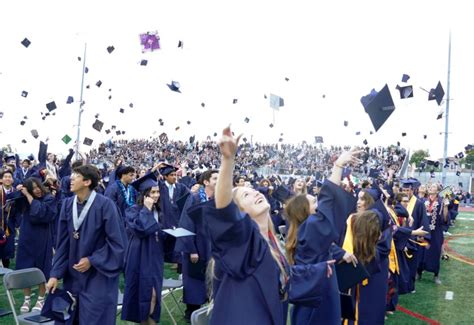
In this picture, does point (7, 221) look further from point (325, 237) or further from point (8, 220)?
point (325, 237)

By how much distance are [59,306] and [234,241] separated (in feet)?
8.45

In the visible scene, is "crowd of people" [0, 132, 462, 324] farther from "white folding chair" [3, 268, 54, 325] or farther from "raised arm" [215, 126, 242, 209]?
"white folding chair" [3, 268, 54, 325]

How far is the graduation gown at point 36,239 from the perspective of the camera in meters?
7.05

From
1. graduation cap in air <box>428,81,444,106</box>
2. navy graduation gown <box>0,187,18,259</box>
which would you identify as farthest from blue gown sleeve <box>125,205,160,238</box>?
graduation cap in air <box>428,81,444,106</box>

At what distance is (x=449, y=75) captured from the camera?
2408cm

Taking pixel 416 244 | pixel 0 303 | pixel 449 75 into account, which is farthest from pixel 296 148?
pixel 0 303

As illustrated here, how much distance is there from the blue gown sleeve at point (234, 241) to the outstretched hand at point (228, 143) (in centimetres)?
26

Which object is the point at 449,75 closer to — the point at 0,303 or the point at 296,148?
the point at 296,148

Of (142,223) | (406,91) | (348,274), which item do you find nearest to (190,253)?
(142,223)

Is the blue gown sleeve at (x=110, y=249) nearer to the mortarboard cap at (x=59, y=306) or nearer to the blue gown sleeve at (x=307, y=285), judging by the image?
the mortarboard cap at (x=59, y=306)

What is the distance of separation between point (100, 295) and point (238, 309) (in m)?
2.35

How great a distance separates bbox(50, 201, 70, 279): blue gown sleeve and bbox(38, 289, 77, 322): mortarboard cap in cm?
16

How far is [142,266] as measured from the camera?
5770 millimetres

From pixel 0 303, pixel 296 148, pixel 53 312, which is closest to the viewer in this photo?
pixel 53 312
